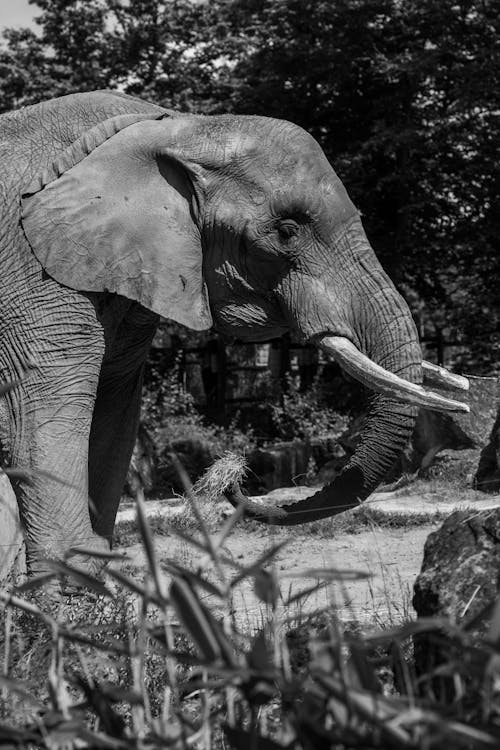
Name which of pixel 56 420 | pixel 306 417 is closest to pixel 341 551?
pixel 56 420

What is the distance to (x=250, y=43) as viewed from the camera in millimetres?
17859

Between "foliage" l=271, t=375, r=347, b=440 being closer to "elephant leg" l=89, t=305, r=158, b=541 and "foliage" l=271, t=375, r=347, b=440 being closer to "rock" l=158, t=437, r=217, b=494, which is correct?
"rock" l=158, t=437, r=217, b=494

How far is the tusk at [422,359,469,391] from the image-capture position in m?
5.11

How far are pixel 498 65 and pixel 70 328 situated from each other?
11.7m

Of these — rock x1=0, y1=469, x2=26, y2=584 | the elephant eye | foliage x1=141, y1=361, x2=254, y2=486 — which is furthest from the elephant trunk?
foliage x1=141, y1=361, x2=254, y2=486

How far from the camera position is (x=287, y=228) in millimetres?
5023

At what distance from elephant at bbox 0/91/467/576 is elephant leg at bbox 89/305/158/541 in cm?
38

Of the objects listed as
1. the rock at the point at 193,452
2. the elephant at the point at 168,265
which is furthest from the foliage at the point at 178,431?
the elephant at the point at 168,265

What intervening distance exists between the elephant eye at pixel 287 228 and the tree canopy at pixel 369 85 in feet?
35.9

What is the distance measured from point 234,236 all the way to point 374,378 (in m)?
0.96

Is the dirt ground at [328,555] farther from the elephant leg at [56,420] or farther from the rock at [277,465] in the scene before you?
the rock at [277,465]

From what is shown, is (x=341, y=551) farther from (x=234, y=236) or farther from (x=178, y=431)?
(x=178, y=431)

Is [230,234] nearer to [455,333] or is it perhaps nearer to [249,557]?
[249,557]

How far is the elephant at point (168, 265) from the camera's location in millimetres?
4898
